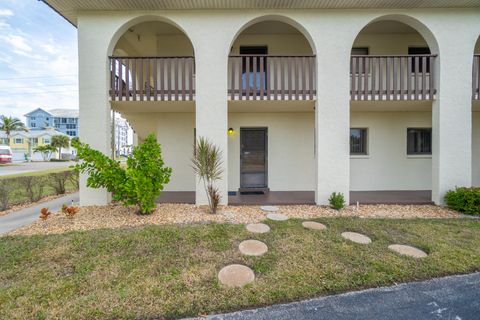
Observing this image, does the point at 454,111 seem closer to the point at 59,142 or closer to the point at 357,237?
the point at 357,237

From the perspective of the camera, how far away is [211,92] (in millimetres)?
6461

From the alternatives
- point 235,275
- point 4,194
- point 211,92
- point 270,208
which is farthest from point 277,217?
point 4,194

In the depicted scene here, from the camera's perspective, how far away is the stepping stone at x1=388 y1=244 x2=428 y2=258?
3777mm

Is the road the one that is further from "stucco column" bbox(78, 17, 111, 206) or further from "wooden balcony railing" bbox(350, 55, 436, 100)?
"wooden balcony railing" bbox(350, 55, 436, 100)

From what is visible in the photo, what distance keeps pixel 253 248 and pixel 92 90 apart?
21.2 feet

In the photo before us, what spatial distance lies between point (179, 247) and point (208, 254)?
24.9 inches

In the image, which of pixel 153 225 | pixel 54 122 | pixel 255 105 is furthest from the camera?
pixel 54 122

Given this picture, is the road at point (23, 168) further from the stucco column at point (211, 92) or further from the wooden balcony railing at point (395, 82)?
the wooden balcony railing at point (395, 82)

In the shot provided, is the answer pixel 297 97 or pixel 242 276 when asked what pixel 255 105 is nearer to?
pixel 297 97

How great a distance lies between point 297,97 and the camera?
670 centimetres

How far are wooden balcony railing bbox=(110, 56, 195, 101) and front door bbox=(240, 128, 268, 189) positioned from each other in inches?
112

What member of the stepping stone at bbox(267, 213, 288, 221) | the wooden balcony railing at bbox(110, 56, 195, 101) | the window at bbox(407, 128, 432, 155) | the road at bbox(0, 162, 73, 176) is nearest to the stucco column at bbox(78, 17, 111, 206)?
the wooden balcony railing at bbox(110, 56, 195, 101)

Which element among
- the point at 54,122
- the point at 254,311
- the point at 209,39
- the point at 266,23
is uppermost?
the point at 54,122

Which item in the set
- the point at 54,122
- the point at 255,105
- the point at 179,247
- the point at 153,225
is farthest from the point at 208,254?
the point at 54,122
